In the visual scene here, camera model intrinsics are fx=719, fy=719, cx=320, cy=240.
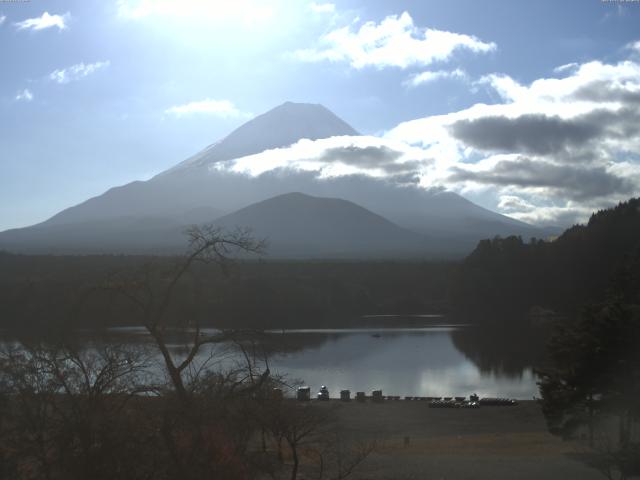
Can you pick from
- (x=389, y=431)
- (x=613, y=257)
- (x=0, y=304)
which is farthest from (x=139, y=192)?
(x=389, y=431)

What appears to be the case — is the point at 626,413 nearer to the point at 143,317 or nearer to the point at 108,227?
the point at 143,317

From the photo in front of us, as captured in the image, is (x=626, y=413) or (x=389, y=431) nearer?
(x=626, y=413)

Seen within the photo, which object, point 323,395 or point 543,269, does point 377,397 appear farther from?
point 543,269

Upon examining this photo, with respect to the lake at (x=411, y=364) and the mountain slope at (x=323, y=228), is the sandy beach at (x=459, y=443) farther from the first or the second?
the mountain slope at (x=323, y=228)

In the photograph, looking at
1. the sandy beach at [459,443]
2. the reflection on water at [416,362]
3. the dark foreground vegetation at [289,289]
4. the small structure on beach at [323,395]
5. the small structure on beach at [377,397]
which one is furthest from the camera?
the dark foreground vegetation at [289,289]

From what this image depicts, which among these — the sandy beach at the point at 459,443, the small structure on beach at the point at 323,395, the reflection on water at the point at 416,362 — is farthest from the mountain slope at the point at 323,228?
the sandy beach at the point at 459,443

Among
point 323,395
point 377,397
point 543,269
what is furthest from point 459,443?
point 543,269

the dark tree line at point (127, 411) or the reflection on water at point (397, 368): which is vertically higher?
the dark tree line at point (127, 411)

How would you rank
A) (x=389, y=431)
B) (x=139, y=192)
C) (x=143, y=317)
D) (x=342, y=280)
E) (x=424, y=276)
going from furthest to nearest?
(x=139, y=192), (x=424, y=276), (x=342, y=280), (x=389, y=431), (x=143, y=317)

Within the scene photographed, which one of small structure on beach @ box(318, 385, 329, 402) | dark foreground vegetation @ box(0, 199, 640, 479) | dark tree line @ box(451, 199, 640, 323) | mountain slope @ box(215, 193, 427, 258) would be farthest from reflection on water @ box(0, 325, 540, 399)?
mountain slope @ box(215, 193, 427, 258)

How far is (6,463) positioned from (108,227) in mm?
95751

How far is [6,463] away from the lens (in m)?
3.54

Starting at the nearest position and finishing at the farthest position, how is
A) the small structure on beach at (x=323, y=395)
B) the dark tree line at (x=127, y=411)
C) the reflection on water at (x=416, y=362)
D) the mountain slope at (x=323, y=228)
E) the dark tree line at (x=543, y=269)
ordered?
the dark tree line at (x=127, y=411) < the small structure on beach at (x=323, y=395) < the reflection on water at (x=416, y=362) < the dark tree line at (x=543, y=269) < the mountain slope at (x=323, y=228)

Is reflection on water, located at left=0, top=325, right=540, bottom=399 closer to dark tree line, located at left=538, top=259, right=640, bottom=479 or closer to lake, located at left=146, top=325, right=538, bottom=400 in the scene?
lake, located at left=146, top=325, right=538, bottom=400
